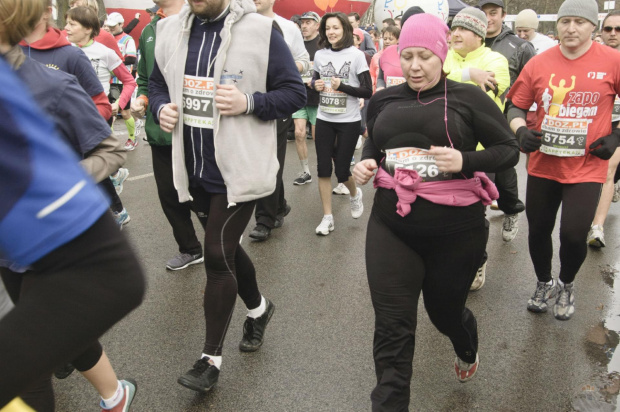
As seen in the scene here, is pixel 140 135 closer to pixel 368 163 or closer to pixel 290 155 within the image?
pixel 290 155

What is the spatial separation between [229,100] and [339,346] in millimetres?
1640

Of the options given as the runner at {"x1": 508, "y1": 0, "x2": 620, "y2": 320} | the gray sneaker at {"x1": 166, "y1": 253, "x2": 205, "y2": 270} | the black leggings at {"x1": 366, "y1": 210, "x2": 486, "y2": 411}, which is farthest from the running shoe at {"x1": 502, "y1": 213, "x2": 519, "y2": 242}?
the black leggings at {"x1": 366, "y1": 210, "x2": 486, "y2": 411}

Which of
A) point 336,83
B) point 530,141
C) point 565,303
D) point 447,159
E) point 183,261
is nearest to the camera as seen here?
point 447,159

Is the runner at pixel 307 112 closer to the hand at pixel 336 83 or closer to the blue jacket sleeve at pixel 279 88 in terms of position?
the hand at pixel 336 83

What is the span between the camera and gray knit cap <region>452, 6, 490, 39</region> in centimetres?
421

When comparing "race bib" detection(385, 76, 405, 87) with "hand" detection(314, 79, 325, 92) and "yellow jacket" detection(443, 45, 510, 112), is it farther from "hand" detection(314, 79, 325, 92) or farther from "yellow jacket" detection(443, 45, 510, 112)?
"yellow jacket" detection(443, 45, 510, 112)

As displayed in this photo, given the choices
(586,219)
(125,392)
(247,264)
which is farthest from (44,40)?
(586,219)

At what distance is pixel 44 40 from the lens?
144 inches

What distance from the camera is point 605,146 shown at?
3.58 m

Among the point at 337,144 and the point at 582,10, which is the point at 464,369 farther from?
the point at 337,144

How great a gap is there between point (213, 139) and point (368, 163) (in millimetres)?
828

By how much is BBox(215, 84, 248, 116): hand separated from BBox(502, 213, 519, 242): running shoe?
3.28 meters

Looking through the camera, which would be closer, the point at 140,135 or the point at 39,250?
the point at 39,250

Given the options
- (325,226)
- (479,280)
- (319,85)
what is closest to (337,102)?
(319,85)
